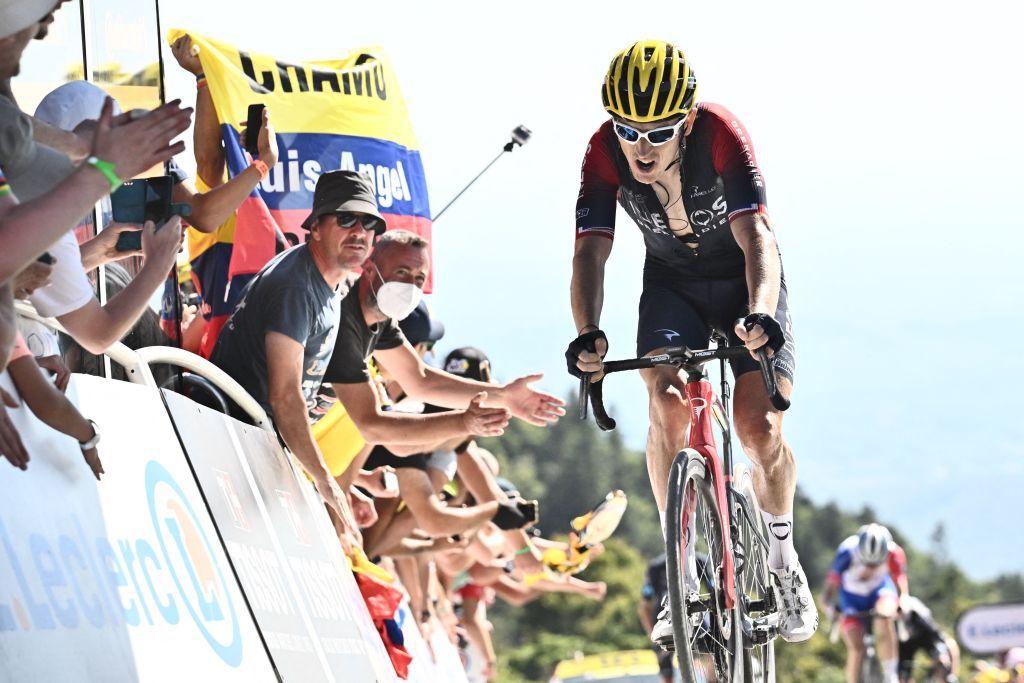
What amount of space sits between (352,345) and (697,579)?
Answer: 285 centimetres

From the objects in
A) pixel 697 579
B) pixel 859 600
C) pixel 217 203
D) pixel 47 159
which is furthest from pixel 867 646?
pixel 47 159

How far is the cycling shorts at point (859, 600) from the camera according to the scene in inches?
731

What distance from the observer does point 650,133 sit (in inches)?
265

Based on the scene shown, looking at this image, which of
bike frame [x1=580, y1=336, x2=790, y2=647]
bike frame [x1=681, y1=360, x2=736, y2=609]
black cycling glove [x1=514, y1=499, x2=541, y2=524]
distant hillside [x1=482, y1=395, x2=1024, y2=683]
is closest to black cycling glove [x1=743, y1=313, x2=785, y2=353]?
bike frame [x1=580, y1=336, x2=790, y2=647]

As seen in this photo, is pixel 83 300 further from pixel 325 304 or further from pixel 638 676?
pixel 638 676

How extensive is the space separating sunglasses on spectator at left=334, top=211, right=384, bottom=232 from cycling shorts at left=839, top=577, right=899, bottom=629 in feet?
39.6

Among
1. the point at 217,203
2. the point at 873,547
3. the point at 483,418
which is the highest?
the point at 217,203

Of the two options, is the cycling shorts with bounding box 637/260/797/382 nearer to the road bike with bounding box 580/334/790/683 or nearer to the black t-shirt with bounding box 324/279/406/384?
the road bike with bounding box 580/334/790/683

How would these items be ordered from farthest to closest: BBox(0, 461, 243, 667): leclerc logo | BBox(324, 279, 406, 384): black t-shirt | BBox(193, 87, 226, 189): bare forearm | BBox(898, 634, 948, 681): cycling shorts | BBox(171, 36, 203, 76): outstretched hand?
BBox(898, 634, 948, 681): cycling shorts, BBox(171, 36, 203, 76): outstretched hand, BBox(193, 87, 226, 189): bare forearm, BBox(324, 279, 406, 384): black t-shirt, BBox(0, 461, 243, 667): leclerc logo

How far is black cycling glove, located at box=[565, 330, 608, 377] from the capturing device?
21.4 feet

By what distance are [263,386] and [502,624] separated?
63621 millimetres

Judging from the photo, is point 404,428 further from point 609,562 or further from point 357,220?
point 609,562

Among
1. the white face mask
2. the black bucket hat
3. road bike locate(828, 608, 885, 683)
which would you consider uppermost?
the black bucket hat

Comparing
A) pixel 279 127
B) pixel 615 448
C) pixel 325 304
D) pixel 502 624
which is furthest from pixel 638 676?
pixel 615 448
